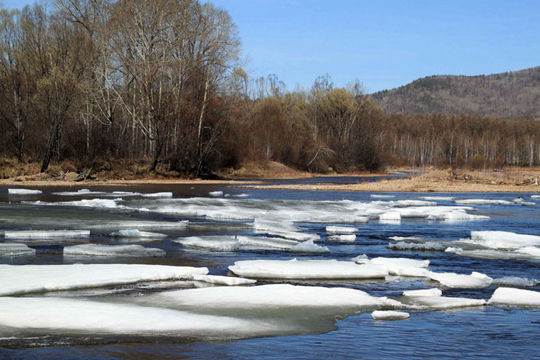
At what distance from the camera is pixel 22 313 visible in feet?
22.8

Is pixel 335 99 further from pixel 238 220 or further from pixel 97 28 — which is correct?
pixel 238 220

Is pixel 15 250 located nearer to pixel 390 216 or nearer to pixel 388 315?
pixel 388 315

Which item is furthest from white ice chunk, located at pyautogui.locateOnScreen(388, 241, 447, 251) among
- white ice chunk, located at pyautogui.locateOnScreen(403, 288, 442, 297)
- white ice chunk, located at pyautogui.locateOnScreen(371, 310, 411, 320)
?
white ice chunk, located at pyautogui.locateOnScreen(371, 310, 411, 320)

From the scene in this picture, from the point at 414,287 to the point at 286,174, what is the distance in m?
47.4

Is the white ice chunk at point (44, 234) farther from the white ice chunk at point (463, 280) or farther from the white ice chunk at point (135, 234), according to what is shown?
the white ice chunk at point (463, 280)

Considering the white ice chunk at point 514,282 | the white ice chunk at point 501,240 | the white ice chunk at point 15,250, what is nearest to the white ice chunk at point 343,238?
the white ice chunk at point 501,240

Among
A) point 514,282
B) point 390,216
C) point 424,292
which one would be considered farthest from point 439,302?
point 390,216

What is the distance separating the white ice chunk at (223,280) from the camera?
29.7 ft

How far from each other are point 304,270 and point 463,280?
2505mm

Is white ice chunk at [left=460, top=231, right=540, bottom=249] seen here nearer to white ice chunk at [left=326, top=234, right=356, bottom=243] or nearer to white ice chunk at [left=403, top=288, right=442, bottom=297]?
white ice chunk at [left=326, top=234, right=356, bottom=243]

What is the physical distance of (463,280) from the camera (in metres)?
9.52

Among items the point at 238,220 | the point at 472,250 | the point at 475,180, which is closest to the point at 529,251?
the point at 472,250

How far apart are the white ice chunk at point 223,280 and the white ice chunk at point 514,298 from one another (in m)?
3.48

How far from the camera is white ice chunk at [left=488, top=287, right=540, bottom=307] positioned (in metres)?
8.30
